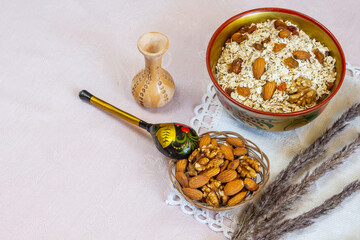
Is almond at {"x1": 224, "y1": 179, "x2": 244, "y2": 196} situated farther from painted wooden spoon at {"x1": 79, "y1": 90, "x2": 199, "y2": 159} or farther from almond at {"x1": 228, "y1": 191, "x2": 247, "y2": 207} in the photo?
painted wooden spoon at {"x1": 79, "y1": 90, "x2": 199, "y2": 159}

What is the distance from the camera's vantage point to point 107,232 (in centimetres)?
92

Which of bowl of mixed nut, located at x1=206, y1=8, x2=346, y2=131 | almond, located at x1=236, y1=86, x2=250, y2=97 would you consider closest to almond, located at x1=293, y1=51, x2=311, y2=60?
bowl of mixed nut, located at x1=206, y1=8, x2=346, y2=131

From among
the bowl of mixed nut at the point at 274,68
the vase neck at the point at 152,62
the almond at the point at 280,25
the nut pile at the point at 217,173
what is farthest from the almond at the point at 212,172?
the almond at the point at 280,25

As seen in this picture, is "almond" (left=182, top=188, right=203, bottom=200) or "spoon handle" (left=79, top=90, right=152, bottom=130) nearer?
"almond" (left=182, top=188, right=203, bottom=200)

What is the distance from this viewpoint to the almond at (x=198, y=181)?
34.9 inches

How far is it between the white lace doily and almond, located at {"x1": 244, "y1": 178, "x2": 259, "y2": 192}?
72 millimetres

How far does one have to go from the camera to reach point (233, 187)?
2.89 ft

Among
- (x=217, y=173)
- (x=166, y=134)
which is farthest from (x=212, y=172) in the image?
(x=166, y=134)

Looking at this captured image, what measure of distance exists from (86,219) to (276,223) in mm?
393

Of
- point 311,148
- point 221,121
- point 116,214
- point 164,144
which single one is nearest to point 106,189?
point 116,214

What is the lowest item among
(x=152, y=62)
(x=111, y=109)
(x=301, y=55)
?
(x=111, y=109)

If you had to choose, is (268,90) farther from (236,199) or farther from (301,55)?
(236,199)

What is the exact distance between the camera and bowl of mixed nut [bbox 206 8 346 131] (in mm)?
923

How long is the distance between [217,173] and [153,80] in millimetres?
257
